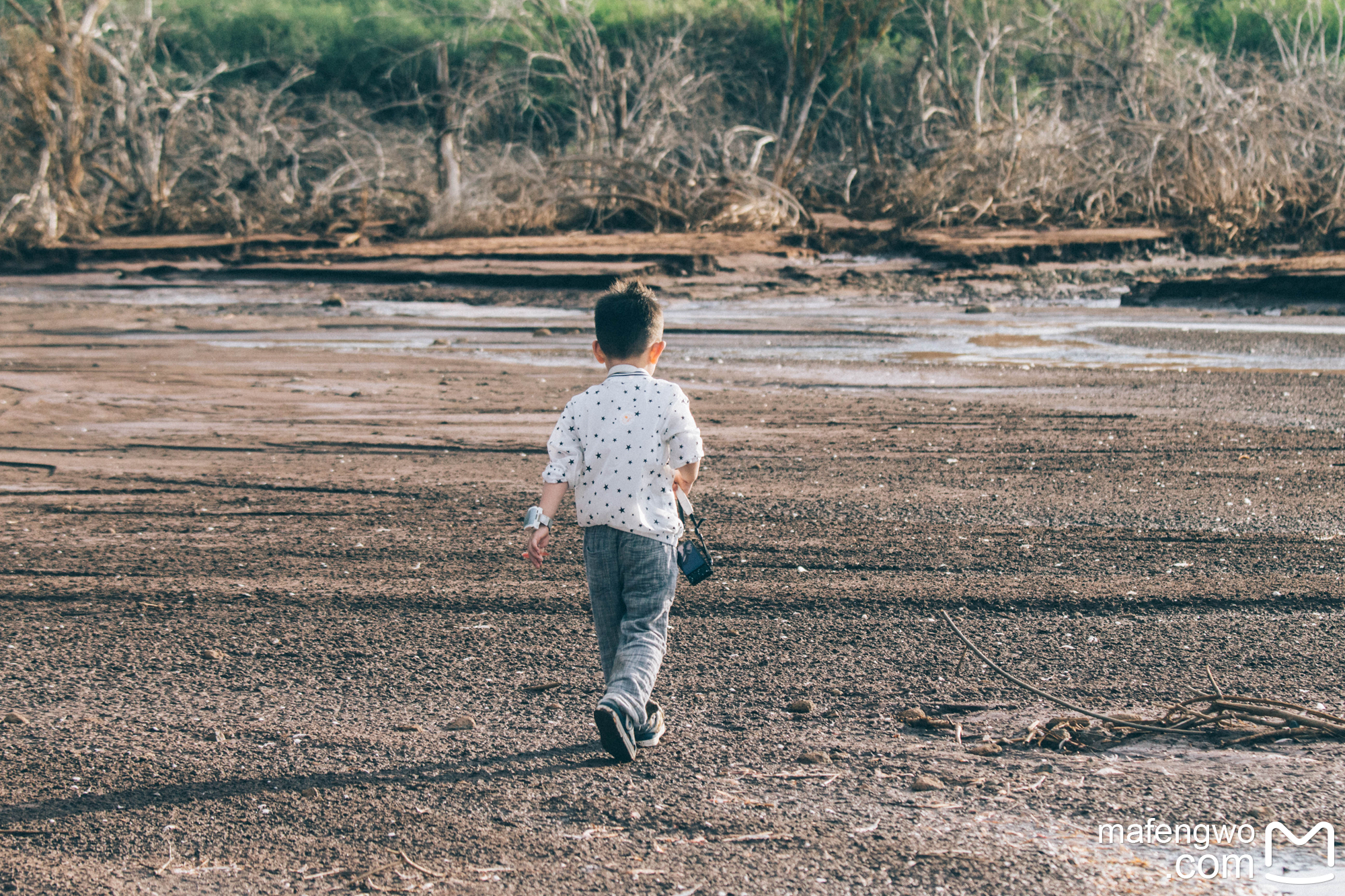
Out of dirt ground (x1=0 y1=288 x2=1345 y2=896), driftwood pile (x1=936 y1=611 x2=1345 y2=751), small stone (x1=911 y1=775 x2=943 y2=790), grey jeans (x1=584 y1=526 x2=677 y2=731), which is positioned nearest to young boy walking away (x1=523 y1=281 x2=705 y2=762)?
grey jeans (x1=584 y1=526 x2=677 y2=731)

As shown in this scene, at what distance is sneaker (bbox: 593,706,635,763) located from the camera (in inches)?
129

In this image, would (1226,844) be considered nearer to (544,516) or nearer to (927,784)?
(927,784)

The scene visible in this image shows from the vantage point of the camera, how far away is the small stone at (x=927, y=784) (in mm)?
3248

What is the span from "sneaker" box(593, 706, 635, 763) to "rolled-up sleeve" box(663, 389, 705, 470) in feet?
2.25

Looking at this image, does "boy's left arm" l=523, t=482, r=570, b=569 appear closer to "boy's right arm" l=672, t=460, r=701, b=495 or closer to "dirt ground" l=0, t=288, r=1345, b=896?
"boy's right arm" l=672, t=460, r=701, b=495

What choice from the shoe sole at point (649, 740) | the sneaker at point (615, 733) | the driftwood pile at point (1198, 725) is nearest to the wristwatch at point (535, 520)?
the sneaker at point (615, 733)

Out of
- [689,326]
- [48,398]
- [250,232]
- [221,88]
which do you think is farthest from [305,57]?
[48,398]

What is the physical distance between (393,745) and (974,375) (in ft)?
25.5

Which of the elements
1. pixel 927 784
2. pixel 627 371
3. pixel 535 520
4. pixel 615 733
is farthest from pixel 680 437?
pixel 927 784

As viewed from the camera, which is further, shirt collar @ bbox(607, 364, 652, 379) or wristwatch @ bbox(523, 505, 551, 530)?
shirt collar @ bbox(607, 364, 652, 379)

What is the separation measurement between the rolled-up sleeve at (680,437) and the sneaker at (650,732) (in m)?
0.67

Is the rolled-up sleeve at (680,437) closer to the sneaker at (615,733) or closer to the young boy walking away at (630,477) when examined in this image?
the young boy walking away at (630,477)

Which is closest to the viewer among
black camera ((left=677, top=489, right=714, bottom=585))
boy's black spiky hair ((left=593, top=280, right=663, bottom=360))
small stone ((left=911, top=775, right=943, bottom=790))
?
small stone ((left=911, top=775, right=943, bottom=790))

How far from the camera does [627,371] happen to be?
11.6 ft
